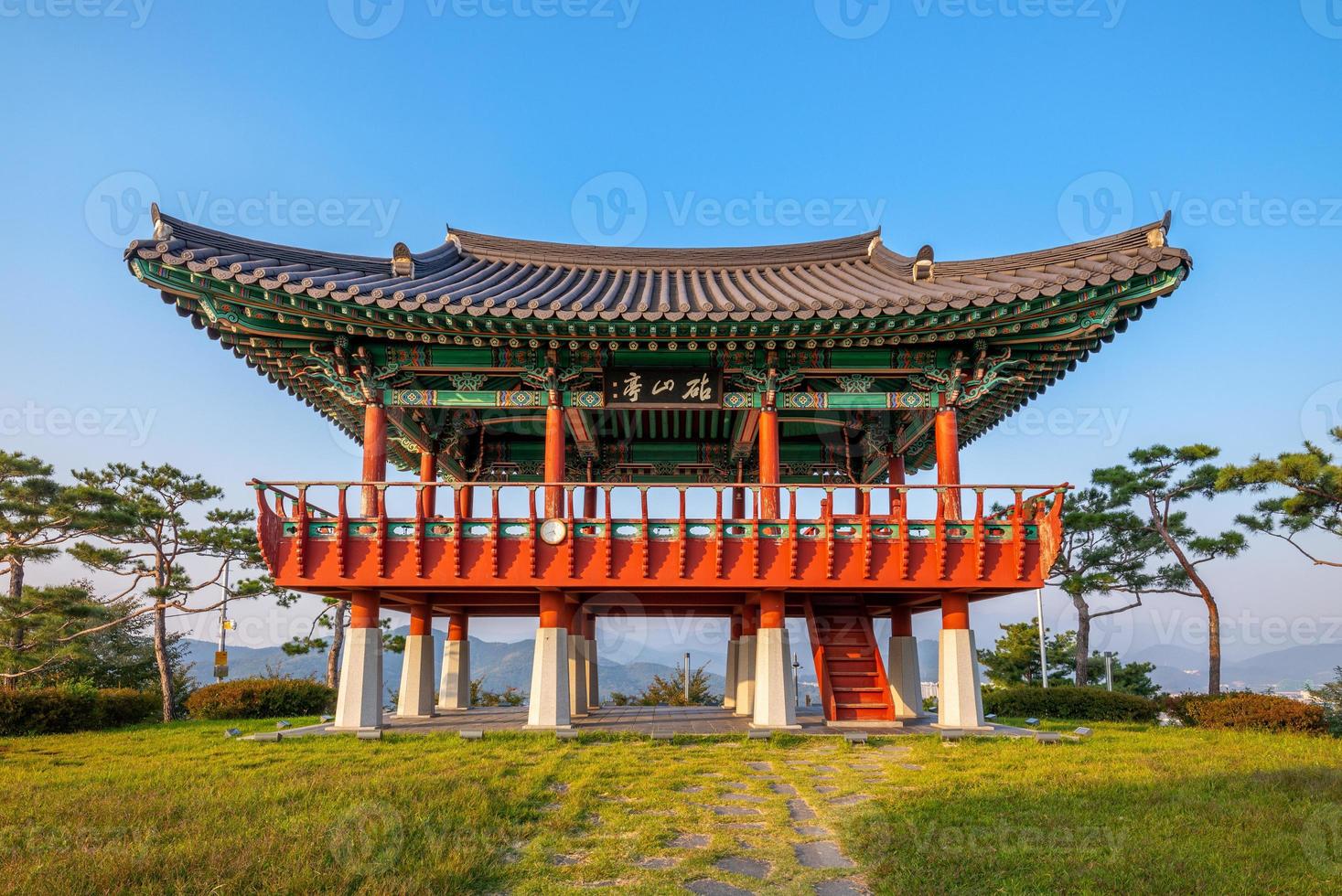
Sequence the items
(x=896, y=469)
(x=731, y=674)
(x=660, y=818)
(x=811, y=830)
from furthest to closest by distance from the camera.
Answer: (x=731, y=674) → (x=896, y=469) → (x=660, y=818) → (x=811, y=830)

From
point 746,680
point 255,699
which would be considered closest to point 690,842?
point 746,680

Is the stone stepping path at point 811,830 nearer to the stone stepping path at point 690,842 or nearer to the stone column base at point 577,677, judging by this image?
the stone stepping path at point 690,842

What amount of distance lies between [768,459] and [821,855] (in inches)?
333

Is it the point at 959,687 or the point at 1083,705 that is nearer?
the point at 959,687

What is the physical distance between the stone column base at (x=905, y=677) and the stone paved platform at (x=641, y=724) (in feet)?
1.19

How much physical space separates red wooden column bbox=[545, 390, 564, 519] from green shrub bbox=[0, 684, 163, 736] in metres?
12.1

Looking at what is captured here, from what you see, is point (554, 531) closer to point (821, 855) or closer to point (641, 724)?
point (641, 724)

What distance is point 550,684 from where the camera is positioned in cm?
1352

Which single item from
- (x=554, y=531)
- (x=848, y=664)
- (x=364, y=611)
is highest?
(x=554, y=531)

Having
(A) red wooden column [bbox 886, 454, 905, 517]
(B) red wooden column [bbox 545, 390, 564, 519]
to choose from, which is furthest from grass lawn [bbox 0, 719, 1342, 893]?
(A) red wooden column [bbox 886, 454, 905, 517]

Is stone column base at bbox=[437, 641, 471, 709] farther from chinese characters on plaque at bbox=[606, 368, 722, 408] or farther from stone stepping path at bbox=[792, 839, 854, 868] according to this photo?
stone stepping path at bbox=[792, 839, 854, 868]

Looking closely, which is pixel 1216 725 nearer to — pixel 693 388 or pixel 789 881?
pixel 693 388

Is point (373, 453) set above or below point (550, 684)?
above

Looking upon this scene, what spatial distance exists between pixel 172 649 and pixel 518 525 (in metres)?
30.0
